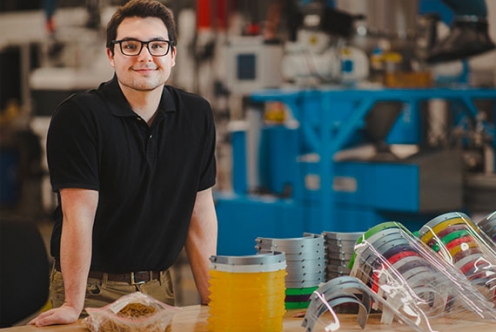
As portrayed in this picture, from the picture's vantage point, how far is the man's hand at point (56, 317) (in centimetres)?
185

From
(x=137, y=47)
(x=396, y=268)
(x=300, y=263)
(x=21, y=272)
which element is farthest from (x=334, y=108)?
(x=396, y=268)

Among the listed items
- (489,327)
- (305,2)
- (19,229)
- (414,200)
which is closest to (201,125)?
(19,229)

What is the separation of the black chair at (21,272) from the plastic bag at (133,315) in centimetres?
94

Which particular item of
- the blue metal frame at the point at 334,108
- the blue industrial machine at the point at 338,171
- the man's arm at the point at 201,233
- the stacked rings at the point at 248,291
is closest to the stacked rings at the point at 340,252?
the stacked rings at the point at 248,291

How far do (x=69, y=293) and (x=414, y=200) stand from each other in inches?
117

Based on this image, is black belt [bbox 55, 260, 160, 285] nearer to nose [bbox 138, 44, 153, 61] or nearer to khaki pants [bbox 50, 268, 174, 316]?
khaki pants [bbox 50, 268, 174, 316]

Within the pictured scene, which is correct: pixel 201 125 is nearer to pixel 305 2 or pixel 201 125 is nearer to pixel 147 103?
pixel 147 103

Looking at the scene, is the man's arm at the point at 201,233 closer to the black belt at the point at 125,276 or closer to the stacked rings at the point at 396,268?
the black belt at the point at 125,276

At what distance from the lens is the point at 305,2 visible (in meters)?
5.68

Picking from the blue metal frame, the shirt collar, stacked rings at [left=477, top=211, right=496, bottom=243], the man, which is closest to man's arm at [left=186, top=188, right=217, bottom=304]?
the man

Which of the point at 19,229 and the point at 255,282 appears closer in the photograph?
the point at 255,282

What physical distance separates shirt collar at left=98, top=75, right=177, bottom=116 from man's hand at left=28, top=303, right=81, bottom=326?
0.52 meters

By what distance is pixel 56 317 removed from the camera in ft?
6.12

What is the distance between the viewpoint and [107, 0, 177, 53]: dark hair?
6.88ft
